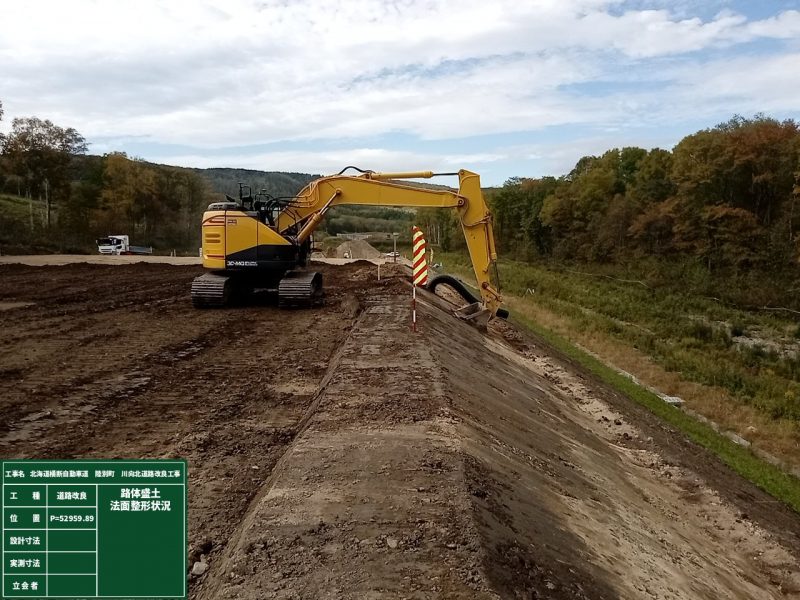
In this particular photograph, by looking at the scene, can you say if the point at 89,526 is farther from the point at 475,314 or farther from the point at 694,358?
the point at 694,358

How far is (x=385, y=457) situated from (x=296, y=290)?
1101 cm

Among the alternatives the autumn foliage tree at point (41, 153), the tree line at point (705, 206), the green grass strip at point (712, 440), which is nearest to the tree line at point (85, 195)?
the autumn foliage tree at point (41, 153)

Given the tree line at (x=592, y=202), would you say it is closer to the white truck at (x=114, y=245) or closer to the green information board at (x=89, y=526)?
the white truck at (x=114, y=245)

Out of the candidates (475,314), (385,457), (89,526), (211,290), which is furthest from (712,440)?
(89,526)

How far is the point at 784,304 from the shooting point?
37.4 m

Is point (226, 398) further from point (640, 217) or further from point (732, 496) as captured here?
point (640, 217)

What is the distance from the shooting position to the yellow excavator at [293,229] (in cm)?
1681

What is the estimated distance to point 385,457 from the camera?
668cm

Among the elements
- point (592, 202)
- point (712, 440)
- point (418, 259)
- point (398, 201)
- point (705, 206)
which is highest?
point (592, 202)

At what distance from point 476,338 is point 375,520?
40.1ft

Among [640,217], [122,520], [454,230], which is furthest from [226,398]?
[454,230]

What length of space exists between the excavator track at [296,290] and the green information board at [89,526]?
43.7 feet

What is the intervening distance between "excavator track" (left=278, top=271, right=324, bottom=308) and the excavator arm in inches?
40.0

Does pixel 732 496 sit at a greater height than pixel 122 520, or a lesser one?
lesser
